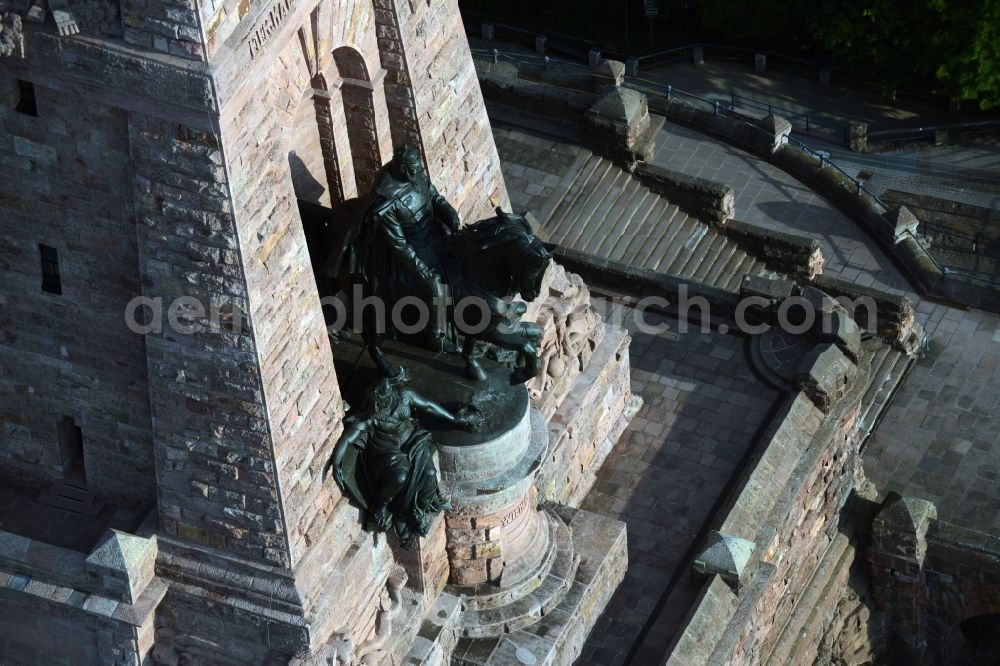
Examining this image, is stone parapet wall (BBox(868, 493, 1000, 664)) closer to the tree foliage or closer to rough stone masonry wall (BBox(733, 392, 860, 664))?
rough stone masonry wall (BBox(733, 392, 860, 664))

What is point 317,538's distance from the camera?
37844 mm

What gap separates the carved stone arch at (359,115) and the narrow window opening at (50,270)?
6328mm

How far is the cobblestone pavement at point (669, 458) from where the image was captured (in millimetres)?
43844

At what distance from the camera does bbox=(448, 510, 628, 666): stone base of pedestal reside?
134 ft

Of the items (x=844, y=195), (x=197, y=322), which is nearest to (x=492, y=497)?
(x=197, y=322)

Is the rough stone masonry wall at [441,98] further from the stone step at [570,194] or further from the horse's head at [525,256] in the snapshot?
the stone step at [570,194]

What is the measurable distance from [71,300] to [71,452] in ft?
12.3

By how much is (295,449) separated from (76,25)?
330 inches

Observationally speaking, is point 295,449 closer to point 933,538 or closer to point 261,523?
point 261,523

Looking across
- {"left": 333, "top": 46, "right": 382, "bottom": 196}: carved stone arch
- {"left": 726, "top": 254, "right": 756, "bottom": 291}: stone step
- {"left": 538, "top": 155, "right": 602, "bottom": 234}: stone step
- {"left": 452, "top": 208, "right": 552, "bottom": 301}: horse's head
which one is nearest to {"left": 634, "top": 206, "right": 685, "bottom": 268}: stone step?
{"left": 726, "top": 254, "right": 756, "bottom": 291}: stone step

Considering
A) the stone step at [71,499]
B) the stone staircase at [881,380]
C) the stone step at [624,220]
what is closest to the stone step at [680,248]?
the stone step at [624,220]

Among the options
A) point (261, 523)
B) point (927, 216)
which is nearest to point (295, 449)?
point (261, 523)

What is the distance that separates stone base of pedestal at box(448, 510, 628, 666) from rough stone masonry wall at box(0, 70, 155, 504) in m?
7.08

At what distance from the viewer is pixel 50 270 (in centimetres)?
3641
